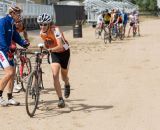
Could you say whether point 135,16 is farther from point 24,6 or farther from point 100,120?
point 100,120

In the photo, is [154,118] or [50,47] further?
[50,47]

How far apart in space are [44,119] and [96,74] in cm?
571

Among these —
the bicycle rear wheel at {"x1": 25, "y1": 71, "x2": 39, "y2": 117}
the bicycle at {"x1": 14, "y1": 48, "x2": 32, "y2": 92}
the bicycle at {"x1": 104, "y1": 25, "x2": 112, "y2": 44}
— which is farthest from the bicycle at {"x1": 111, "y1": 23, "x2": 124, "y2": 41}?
the bicycle rear wheel at {"x1": 25, "y1": 71, "x2": 39, "y2": 117}

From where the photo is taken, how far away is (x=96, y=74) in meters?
14.1

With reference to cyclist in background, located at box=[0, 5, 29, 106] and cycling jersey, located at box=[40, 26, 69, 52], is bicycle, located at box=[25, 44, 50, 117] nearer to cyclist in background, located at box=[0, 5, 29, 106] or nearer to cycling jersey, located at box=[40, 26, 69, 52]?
cycling jersey, located at box=[40, 26, 69, 52]

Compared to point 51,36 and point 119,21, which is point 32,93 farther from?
point 119,21

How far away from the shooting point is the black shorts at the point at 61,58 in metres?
9.10

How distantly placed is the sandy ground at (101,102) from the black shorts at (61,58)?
85 cm

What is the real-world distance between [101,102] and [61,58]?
4.58 ft

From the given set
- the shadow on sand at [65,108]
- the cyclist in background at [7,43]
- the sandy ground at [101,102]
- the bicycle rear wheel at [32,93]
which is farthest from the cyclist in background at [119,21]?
the bicycle rear wheel at [32,93]

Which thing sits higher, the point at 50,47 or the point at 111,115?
the point at 50,47

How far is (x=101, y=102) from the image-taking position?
32.7 ft

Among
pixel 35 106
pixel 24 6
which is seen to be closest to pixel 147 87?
pixel 35 106

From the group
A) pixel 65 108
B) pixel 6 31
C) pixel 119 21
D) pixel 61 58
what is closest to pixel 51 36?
pixel 61 58
